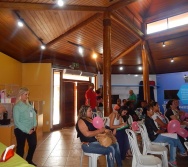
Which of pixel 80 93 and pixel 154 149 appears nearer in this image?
pixel 154 149

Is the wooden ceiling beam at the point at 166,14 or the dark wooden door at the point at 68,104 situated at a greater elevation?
the wooden ceiling beam at the point at 166,14

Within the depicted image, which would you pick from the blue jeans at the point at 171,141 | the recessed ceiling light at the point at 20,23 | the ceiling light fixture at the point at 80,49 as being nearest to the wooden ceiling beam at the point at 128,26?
the ceiling light fixture at the point at 80,49

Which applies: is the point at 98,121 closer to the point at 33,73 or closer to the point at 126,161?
the point at 126,161

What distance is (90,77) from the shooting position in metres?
9.07

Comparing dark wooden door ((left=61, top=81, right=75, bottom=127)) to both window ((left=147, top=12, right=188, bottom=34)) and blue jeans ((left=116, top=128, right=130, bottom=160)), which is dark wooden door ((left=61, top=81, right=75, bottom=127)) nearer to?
window ((left=147, top=12, right=188, bottom=34))

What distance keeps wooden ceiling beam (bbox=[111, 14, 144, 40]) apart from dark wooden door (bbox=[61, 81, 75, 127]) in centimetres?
338

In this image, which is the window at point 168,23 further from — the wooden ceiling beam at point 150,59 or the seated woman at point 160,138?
the seated woman at point 160,138

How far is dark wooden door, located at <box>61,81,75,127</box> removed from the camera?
297 inches

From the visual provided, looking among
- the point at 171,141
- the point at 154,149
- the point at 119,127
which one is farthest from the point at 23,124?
the point at 171,141

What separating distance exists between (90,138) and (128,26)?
385 centimetres

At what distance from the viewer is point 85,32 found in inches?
222

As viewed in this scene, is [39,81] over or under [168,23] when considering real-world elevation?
under

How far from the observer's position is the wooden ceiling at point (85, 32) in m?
4.06

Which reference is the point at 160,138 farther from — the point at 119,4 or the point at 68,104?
the point at 68,104
